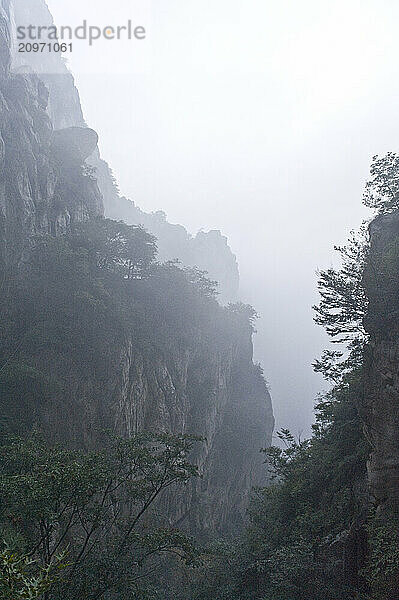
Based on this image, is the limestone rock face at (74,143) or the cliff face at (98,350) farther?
the limestone rock face at (74,143)

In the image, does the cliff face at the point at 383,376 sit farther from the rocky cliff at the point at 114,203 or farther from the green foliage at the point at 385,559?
the rocky cliff at the point at 114,203

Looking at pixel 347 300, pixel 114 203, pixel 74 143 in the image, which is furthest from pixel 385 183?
pixel 114 203

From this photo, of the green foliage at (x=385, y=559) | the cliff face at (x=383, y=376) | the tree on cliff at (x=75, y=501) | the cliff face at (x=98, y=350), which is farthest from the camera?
the cliff face at (x=98, y=350)

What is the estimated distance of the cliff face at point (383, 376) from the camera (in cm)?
875

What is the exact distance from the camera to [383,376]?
9.37m

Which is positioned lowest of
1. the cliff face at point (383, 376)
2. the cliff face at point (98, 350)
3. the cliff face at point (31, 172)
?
the cliff face at point (383, 376)

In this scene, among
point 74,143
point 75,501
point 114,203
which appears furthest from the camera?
point 114,203

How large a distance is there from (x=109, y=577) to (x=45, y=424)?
28.7ft

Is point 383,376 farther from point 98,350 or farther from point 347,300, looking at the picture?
point 98,350

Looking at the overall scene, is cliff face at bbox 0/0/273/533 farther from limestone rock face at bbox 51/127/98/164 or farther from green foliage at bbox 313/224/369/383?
green foliage at bbox 313/224/369/383

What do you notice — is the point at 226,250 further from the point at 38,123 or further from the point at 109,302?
the point at 109,302

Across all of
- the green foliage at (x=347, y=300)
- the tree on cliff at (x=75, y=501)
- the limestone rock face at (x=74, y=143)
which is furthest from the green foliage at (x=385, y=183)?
the limestone rock face at (x=74, y=143)

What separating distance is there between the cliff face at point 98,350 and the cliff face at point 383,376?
11508 mm

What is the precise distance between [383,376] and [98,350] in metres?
13.9
